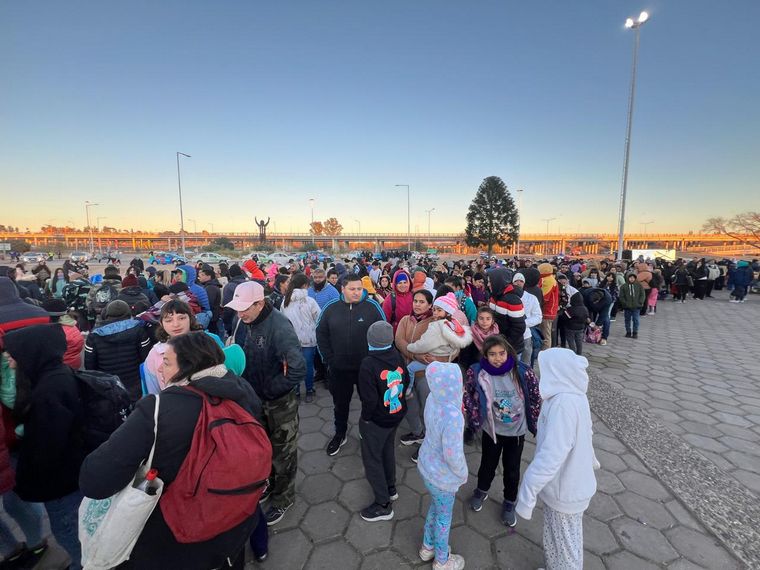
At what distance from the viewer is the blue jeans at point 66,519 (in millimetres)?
2043

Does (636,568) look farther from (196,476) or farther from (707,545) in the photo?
(196,476)

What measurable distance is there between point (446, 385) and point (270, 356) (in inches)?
58.6

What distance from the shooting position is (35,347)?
1869 mm

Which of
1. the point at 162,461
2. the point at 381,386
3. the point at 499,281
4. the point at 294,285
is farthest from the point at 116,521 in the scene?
the point at 499,281

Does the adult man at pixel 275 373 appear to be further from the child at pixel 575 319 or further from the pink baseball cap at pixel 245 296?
the child at pixel 575 319

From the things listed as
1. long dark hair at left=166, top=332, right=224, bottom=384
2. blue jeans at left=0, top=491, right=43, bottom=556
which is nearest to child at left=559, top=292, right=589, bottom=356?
long dark hair at left=166, top=332, right=224, bottom=384

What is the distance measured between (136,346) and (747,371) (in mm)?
10006

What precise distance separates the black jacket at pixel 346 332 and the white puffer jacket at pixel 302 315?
115 centimetres

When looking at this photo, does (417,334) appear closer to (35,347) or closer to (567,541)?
(567,541)

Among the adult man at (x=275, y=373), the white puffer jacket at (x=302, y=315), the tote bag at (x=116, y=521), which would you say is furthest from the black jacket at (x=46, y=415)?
the white puffer jacket at (x=302, y=315)

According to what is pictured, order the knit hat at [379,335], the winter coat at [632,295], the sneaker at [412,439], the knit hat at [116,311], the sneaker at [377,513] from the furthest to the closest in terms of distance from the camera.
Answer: the winter coat at [632,295]
the sneaker at [412,439]
the knit hat at [116,311]
the sneaker at [377,513]
the knit hat at [379,335]

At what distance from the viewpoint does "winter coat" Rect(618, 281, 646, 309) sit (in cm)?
813

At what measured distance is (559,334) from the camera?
7750 millimetres

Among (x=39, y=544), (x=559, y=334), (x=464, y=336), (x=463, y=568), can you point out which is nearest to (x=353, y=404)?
(x=464, y=336)
